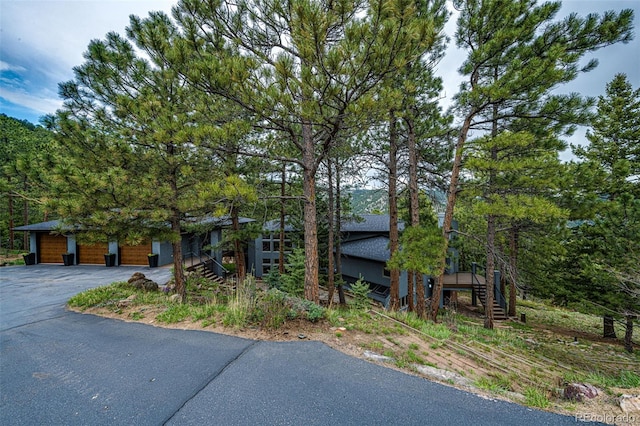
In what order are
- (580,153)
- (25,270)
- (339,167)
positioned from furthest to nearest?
(580,153), (25,270), (339,167)

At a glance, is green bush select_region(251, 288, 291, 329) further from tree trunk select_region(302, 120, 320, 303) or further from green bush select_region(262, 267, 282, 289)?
green bush select_region(262, 267, 282, 289)

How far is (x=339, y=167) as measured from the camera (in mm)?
7223

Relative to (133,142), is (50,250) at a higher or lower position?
lower

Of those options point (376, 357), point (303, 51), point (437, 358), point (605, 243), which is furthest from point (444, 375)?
point (605, 243)

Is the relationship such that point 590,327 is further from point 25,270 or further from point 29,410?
point 25,270

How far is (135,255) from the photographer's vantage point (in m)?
13.4

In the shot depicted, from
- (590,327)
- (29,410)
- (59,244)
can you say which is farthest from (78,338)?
(590,327)

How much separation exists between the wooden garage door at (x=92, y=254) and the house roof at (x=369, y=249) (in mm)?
13597

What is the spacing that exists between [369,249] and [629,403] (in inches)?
464

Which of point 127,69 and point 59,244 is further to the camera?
point 59,244

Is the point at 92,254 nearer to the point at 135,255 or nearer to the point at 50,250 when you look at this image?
the point at 135,255

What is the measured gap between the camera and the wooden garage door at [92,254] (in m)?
13.5

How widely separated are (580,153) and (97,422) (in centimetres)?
2071

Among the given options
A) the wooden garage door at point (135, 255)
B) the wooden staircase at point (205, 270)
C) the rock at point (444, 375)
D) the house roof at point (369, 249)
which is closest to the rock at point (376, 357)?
the rock at point (444, 375)
